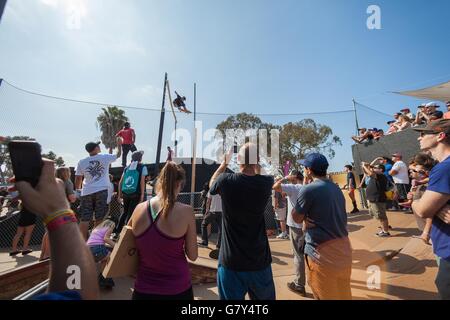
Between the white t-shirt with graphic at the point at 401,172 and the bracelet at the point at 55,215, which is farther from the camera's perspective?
the white t-shirt with graphic at the point at 401,172

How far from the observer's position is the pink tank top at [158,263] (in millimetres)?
1682

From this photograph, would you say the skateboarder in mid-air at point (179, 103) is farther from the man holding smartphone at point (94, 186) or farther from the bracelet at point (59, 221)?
the bracelet at point (59, 221)

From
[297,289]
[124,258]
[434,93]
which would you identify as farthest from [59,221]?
[434,93]

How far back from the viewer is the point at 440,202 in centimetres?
171

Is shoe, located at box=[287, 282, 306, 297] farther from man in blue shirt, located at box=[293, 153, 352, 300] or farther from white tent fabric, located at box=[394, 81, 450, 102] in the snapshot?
white tent fabric, located at box=[394, 81, 450, 102]

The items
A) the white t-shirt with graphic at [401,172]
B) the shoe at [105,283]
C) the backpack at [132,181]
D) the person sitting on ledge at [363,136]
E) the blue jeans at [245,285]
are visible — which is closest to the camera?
the blue jeans at [245,285]

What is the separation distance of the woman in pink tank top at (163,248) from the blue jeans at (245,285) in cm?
41

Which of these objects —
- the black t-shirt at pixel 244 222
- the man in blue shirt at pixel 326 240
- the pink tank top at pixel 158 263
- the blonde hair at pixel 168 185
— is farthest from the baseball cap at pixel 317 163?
the pink tank top at pixel 158 263

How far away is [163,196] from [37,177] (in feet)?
3.60

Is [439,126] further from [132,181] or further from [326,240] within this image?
[132,181]

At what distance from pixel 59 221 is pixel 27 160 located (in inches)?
9.1

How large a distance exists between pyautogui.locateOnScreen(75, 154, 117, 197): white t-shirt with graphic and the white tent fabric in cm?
1462
